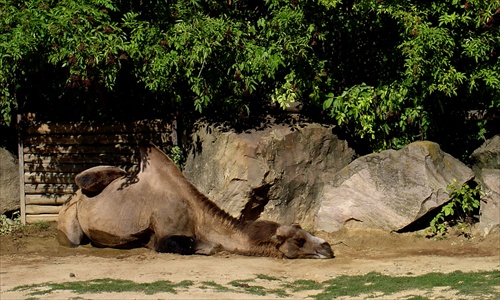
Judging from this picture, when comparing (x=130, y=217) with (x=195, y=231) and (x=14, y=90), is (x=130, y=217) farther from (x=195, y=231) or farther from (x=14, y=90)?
(x=14, y=90)

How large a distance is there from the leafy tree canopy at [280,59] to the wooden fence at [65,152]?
417 mm

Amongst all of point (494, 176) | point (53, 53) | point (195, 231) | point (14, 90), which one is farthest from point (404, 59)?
point (14, 90)

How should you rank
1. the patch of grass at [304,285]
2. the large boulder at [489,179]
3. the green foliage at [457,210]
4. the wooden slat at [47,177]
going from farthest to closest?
the wooden slat at [47,177] < the green foliage at [457,210] < the large boulder at [489,179] < the patch of grass at [304,285]

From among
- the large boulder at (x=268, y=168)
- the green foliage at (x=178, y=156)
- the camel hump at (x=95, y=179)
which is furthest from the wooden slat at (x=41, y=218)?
the large boulder at (x=268, y=168)

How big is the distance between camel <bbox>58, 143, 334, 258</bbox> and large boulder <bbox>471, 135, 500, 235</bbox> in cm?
235

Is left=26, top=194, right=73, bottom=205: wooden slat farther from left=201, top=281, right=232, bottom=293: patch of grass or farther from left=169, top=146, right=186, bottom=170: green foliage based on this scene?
left=201, top=281, right=232, bottom=293: patch of grass

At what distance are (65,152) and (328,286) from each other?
558cm

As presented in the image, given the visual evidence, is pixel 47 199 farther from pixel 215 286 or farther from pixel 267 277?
pixel 215 286

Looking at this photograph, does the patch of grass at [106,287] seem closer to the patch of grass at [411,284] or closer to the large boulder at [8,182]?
the patch of grass at [411,284]

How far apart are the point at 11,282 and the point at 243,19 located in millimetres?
5548

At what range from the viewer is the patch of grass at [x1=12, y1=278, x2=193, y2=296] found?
844 centimetres

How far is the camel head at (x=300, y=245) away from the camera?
10703mm

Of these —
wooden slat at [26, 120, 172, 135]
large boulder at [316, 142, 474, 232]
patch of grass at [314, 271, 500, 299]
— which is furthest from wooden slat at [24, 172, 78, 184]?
patch of grass at [314, 271, 500, 299]

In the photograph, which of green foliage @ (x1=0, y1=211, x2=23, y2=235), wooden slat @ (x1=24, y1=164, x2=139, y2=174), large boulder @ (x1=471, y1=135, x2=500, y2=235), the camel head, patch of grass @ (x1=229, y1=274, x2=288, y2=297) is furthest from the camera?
wooden slat @ (x1=24, y1=164, x2=139, y2=174)
